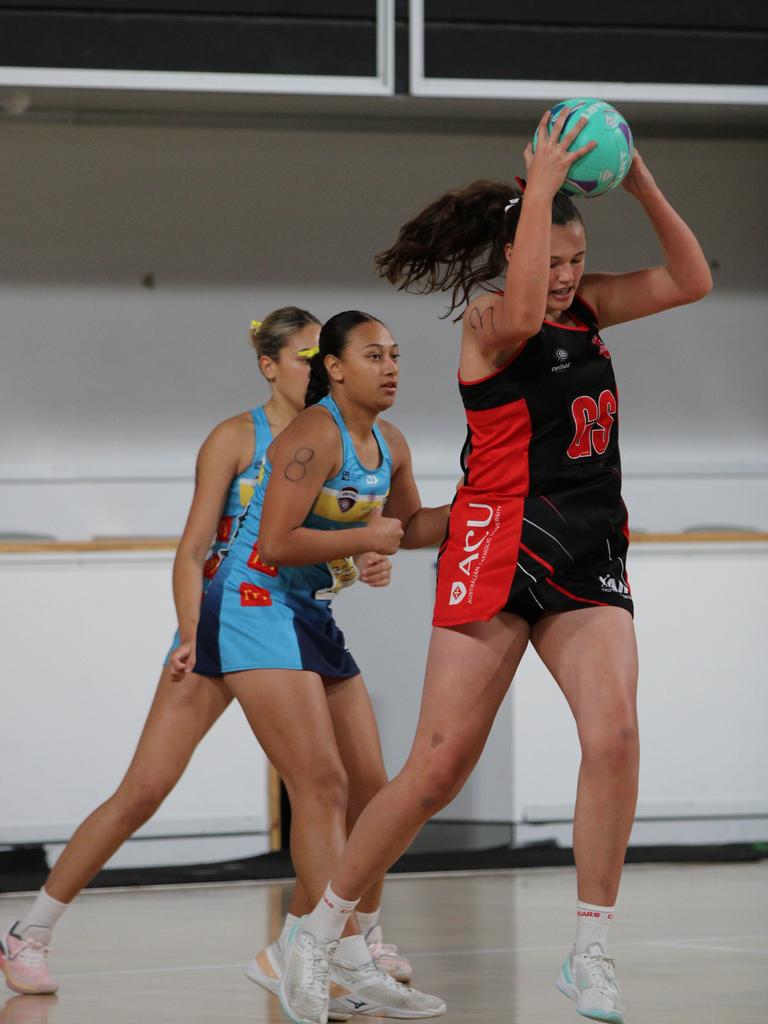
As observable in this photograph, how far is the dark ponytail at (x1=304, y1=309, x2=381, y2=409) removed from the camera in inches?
132

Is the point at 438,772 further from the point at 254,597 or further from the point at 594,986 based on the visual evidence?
the point at 254,597

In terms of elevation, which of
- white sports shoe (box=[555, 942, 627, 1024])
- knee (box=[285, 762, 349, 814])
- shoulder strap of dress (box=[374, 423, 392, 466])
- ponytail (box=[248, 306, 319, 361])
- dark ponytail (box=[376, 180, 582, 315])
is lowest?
white sports shoe (box=[555, 942, 627, 1024])

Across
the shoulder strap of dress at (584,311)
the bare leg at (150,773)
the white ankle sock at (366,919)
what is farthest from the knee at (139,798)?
the shoulder strap of dress at (584,311)

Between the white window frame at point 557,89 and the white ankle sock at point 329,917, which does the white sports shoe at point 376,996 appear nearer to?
the white ankle sock at point 329,917

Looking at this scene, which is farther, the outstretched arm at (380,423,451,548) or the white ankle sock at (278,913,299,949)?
the outstretched arm at (380,423,451,548)

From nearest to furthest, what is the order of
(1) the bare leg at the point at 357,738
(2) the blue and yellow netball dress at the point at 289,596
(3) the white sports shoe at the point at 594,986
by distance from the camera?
(3) the white sports shoe at the point at 594,986 < (2) the blue and yellow netball dress at the point at 289,596 < (1) the bare leg at the point at 357,738

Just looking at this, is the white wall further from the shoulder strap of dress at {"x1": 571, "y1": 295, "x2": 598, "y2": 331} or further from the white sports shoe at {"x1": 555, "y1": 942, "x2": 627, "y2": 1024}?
the white sports shoe at {"x1": 555, "y1": 942, "x2": 627, "y2": 1024}

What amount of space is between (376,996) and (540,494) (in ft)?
3.53

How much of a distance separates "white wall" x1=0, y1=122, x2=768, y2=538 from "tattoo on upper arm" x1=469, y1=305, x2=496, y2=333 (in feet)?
11.4

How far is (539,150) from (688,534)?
327 centimetres

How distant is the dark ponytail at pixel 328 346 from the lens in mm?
3344

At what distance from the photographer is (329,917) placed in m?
3.02

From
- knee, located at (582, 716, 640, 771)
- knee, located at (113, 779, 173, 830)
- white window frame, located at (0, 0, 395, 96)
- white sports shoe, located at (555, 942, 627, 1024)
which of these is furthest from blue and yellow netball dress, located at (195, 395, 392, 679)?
white window frame, located at (0, 0, 395, 96)

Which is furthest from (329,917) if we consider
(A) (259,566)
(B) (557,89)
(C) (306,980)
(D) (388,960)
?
(B) (557,89)
